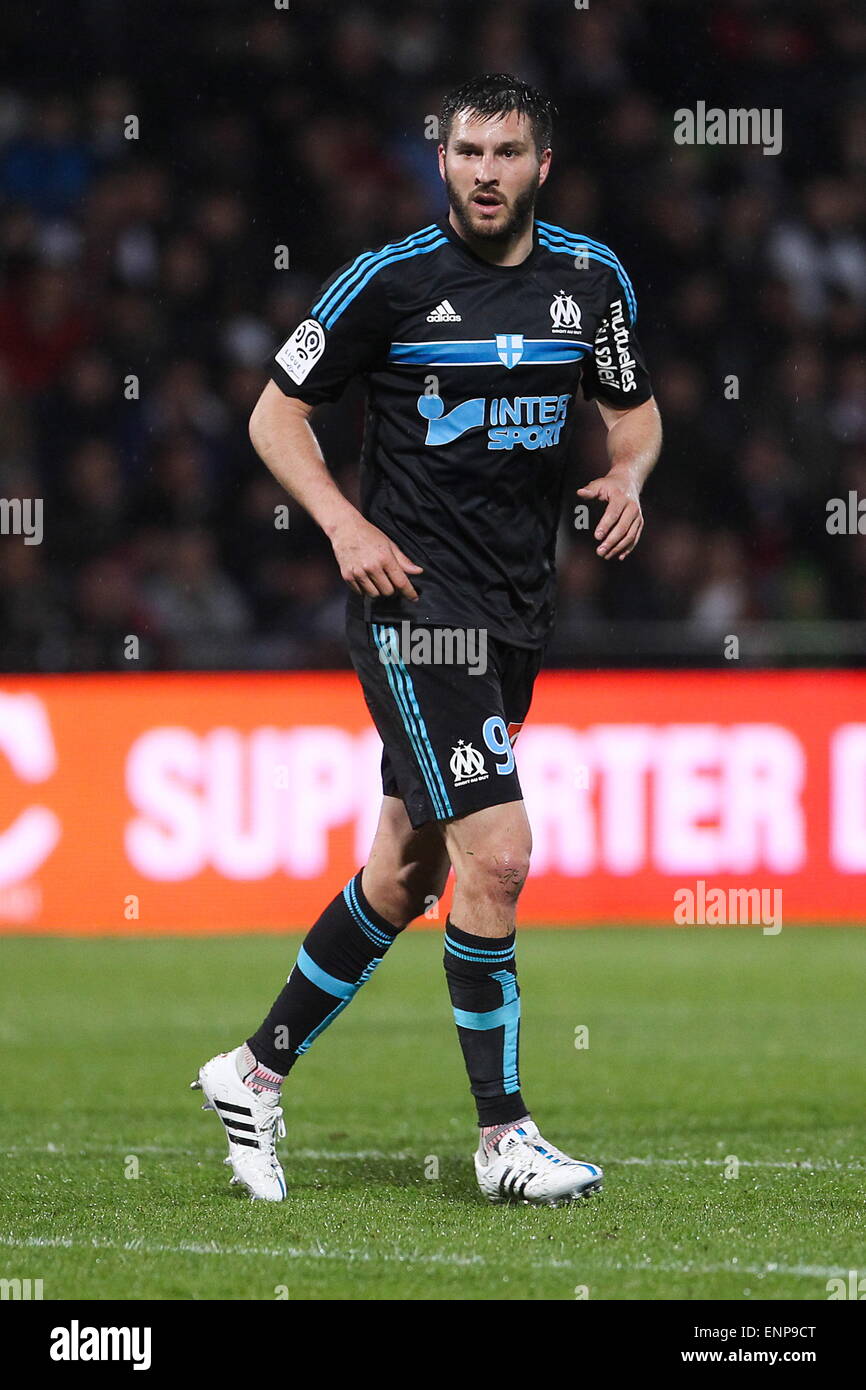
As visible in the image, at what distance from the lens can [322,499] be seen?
4426mm

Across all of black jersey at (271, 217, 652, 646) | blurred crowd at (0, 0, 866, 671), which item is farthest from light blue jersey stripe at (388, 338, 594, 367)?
blurred crowd at (0, 0, 866, 671)

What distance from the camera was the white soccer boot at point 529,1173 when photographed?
14.0 feet

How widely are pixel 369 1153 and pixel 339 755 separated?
17.4ft

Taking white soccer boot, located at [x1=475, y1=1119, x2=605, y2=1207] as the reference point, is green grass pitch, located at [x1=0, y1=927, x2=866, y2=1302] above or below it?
below

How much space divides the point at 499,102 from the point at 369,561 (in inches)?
40.2

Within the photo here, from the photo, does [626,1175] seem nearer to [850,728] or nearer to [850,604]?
[850,728]

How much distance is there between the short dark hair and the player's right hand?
88 cm

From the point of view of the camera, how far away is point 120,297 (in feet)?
41.3

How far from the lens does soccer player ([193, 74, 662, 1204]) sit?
4.36m

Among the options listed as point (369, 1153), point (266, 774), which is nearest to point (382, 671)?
Answer: point (369, 1153)

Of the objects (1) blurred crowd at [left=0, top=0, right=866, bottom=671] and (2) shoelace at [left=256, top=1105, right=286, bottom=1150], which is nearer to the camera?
(2) shoelace at [left=256, top=1105, right=286, bottom=1150]

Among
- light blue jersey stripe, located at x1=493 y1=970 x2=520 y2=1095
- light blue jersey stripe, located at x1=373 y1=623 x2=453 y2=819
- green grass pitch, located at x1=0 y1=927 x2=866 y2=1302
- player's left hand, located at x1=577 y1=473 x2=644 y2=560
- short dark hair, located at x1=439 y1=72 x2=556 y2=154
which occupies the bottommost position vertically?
green grass pitch, located at x1=0 y1=927 x2=866 y2=1302

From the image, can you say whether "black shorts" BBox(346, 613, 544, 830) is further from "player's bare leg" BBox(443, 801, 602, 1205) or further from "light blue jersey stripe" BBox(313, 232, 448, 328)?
"light blue jersey stripe" BBox(313, 232, 448, 328)

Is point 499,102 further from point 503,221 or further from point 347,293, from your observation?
point 347,293
